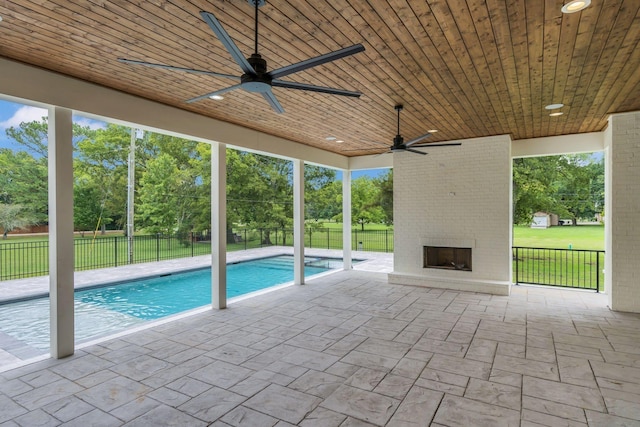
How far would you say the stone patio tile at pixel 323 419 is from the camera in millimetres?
2395

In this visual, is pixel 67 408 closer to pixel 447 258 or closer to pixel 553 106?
pixel 553 106

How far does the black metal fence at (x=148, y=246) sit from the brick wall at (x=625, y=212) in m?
8.09

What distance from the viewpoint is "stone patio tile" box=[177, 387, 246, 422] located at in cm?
253

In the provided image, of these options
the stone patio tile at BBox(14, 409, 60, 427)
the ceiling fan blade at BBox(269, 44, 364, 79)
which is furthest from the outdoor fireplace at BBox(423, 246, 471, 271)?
the stone patio tile at BBox(14, 409, 60, 427)

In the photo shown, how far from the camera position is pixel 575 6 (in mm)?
2316

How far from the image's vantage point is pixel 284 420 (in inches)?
96.3

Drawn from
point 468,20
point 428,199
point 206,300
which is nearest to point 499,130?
point 428,199

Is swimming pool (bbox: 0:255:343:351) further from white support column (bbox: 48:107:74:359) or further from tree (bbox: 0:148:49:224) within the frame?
tree (bbox: 0:148:49:224)

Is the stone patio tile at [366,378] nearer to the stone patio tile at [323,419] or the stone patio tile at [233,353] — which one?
the stone patio tile at [323,419]

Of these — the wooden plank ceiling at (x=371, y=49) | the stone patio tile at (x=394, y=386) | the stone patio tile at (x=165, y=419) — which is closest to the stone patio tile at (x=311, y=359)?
the stone patio tile at (x=394, y=386)

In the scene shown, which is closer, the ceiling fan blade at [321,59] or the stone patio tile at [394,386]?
the ceiling fan blade at [321,59]

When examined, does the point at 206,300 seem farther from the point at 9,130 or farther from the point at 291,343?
the point at 9,130

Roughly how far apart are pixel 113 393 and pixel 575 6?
4622 mm

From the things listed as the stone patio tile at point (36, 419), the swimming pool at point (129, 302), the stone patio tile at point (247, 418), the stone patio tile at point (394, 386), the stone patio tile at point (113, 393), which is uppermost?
the stone patio tile at point (247, 418)
